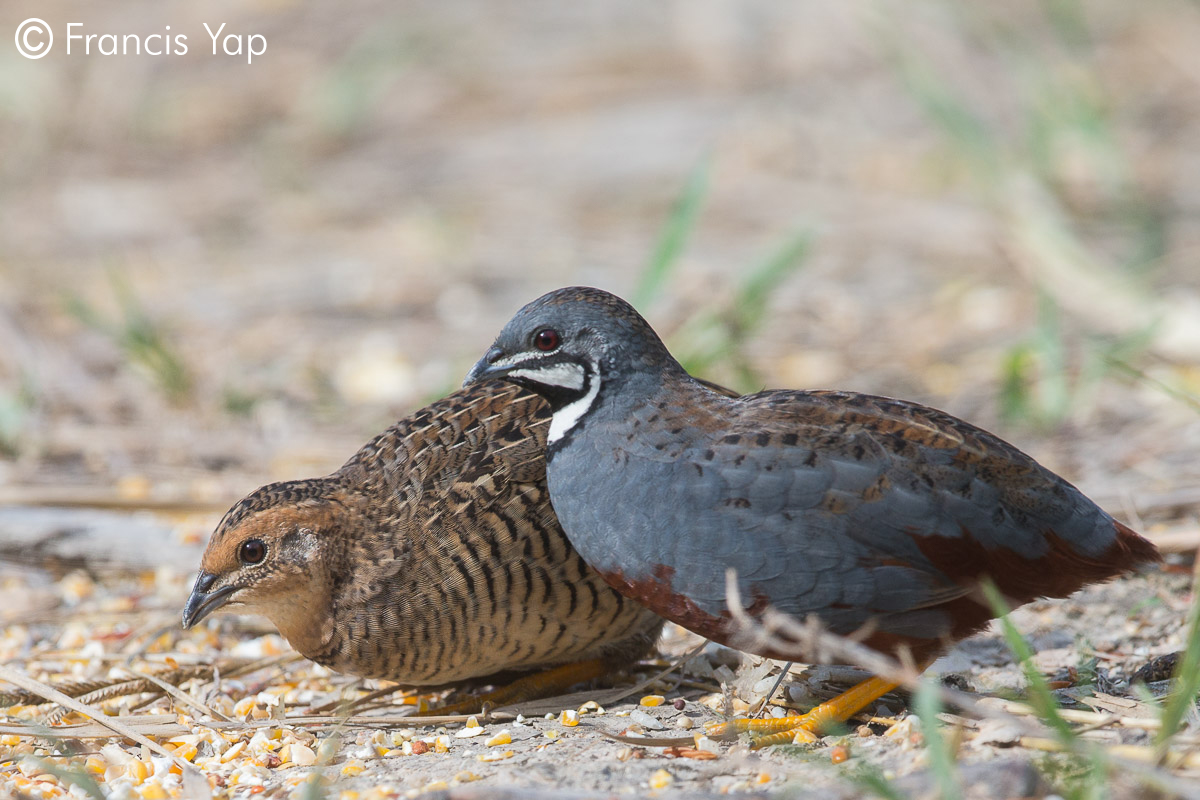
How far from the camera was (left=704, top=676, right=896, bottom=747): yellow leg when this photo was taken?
11.0ft

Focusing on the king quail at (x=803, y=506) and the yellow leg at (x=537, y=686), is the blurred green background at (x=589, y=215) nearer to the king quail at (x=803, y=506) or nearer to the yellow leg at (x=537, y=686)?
the king quail at (x=803, y=506)

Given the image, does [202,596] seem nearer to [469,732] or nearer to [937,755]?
[469,732]

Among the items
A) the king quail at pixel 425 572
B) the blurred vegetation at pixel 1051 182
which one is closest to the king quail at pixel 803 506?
the king quail at pixel 425 572

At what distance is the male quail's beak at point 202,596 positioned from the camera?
3.75 m

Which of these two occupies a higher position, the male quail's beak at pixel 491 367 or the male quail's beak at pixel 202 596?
the male quail's beak at pixel 491 367

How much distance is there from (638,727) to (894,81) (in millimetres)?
8224

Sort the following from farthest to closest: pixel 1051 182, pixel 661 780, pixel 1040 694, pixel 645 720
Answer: pixel 1051 182 < pixel 645 720 < pixel 661 780 < pixel 1040 694

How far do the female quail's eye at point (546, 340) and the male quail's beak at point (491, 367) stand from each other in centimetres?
9

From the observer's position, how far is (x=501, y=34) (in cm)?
1257

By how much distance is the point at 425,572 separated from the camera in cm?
371

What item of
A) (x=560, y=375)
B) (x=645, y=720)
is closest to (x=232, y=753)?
(x=645, y=720)

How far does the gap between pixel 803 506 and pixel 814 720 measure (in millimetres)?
615

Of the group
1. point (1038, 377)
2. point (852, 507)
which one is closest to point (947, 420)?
point (852, 507)

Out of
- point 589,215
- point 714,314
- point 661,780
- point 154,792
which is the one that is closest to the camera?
point 661,780
